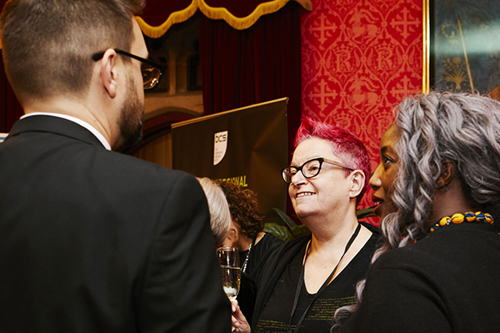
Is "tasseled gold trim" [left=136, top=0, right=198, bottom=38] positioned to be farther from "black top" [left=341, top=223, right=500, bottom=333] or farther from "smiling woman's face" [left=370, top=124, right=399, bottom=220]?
"black top" [left=341, top=223, right=500, bottom=333]

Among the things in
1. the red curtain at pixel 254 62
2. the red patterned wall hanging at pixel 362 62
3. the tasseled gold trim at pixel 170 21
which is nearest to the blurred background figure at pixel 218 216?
the red curtain at pixel 254 62

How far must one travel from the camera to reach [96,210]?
936 mm

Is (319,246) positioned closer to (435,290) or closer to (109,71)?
(435,290)

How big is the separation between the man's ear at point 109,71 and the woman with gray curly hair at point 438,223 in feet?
2.18

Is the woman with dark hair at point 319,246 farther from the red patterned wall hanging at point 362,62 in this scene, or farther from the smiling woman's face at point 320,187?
the red patterned wall hanging at point 362,62

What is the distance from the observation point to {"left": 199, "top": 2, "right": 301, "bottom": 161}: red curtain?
4418 millimetres

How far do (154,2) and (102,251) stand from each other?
426 cm

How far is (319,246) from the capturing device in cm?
226

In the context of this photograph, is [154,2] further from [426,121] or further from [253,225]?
[426,121]

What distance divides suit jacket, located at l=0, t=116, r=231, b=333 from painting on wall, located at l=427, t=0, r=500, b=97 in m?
3.55

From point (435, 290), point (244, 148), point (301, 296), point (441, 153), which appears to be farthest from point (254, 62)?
point (435, 290)

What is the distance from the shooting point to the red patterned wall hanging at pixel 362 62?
170 inches

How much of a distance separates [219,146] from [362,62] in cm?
143

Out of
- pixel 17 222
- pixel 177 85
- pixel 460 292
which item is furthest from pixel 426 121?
pixel 177 85
